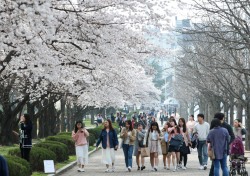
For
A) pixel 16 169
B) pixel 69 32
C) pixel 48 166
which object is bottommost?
pixel 48 166

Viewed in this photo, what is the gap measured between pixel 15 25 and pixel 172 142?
10621mm

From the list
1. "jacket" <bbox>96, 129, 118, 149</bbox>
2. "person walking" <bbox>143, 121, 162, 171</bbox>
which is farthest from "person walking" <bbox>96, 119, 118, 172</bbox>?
"person walking" <bbox>143, 121, 162, 171</bbox>

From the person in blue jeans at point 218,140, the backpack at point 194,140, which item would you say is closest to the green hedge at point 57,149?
the backpack at point 194,140

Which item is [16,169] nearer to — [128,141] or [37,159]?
[37,159]

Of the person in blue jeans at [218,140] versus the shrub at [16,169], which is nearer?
the person in blue jeans at [218,140]

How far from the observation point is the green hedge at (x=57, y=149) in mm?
24814

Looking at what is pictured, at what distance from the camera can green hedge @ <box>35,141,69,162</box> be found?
81.4 ft

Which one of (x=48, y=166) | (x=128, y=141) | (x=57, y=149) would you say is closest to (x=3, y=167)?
(x=48, y=166)

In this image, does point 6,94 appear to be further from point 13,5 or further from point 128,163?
point 13,5

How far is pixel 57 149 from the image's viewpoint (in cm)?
2595

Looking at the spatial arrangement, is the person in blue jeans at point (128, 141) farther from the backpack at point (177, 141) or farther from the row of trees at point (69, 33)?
the row of trees at point (69, 33)

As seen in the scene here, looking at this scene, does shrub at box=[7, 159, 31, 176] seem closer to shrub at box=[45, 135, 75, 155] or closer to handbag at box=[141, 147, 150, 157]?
handbag at box=[141, 147, 150, 157]

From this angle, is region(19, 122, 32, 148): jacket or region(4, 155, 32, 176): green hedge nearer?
region(4, 155, 32, 176): green hedge

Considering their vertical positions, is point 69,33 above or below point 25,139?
above
